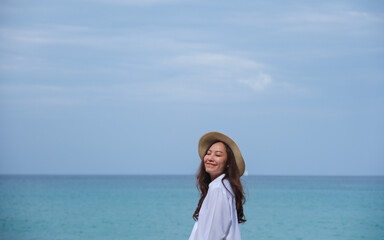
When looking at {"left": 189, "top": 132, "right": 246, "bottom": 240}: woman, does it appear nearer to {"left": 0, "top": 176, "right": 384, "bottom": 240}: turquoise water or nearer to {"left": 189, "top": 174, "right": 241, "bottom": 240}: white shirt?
{"left": 189, "top": 174, "right": 241, "bottom": 240}: white shirt

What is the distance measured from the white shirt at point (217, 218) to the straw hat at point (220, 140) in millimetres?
243

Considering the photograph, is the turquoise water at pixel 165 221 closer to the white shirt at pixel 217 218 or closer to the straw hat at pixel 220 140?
the straw hat at pixel 220 140

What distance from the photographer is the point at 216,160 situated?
3432 mm

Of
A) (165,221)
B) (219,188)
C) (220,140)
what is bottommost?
(165,221)

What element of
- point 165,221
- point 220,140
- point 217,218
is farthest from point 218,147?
point 165,221

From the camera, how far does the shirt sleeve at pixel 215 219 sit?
10.4ft

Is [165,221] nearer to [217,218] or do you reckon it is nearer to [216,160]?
[216,160]

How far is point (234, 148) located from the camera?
136 inches

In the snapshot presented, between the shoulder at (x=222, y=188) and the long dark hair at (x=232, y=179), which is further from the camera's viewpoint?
the long dark hair at (x=232, y=179)

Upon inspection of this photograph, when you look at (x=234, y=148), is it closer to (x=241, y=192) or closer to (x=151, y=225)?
(x=241, y=192)

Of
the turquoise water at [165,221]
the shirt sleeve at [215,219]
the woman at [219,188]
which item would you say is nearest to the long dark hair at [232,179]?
the woman at [219,188]

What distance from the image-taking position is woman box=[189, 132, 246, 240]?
3178 millimetres

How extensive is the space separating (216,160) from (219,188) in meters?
0.24

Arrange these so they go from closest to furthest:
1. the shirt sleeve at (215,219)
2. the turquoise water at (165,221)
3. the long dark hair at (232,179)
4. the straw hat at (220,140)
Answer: the shirt sleeve at (215,219)
the long dark hair at (232,179)
the straw hat at (220,140)
the turquoise water at (165,221)
